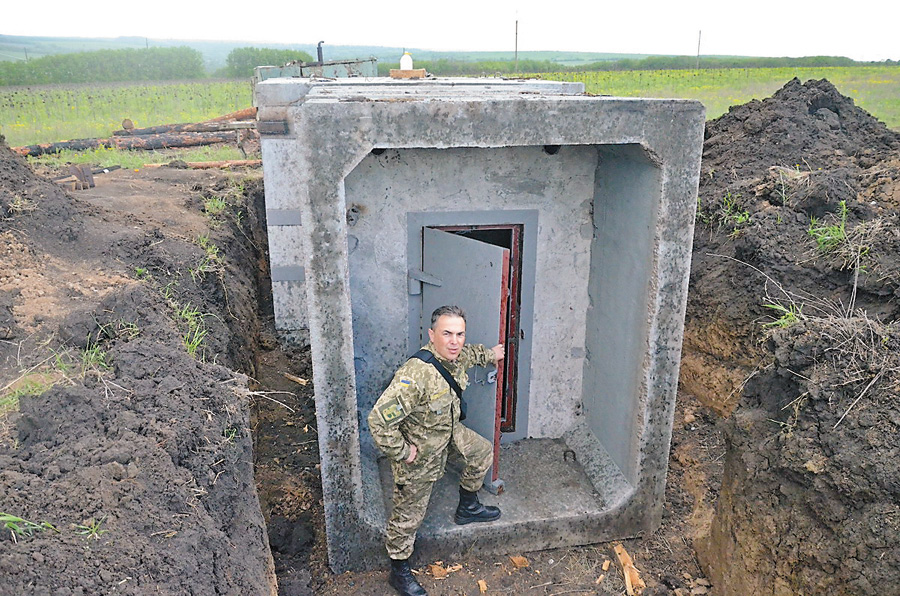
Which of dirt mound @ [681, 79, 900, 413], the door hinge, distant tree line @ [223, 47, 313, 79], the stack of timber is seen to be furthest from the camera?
distant tree line @ [223, 47, 313, 79]

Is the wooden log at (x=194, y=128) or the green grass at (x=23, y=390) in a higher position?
the wooden log at (x=194, y=128)

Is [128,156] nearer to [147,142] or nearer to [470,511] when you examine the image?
[147,142]

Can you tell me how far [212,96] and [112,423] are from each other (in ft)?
115

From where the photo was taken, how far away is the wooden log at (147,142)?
564 inches

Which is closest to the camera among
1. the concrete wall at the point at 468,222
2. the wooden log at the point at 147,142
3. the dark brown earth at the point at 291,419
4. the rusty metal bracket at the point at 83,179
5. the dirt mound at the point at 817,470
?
the dark brown earth at the point at 291,419

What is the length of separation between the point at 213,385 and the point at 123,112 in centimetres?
2708

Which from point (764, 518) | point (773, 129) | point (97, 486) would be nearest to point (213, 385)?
point (97, 486)

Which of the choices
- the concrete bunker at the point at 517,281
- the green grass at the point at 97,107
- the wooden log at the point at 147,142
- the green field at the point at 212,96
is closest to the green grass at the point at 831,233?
the concrete bunker at the point at 517,281

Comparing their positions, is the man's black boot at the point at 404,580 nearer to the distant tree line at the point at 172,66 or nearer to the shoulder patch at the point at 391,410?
the shoulder patch at the point at 391,410

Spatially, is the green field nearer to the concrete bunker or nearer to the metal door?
the concrete bunker

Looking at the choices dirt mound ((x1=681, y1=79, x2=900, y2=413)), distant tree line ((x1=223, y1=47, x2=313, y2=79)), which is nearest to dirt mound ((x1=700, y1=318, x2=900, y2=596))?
dirt mound ((x1=681, y1=79, x2=900, y2=413))

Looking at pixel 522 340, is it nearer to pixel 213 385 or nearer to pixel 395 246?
pixel 395 246

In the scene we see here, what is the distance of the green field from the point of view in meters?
18.3

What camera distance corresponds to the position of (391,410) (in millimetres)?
3836
